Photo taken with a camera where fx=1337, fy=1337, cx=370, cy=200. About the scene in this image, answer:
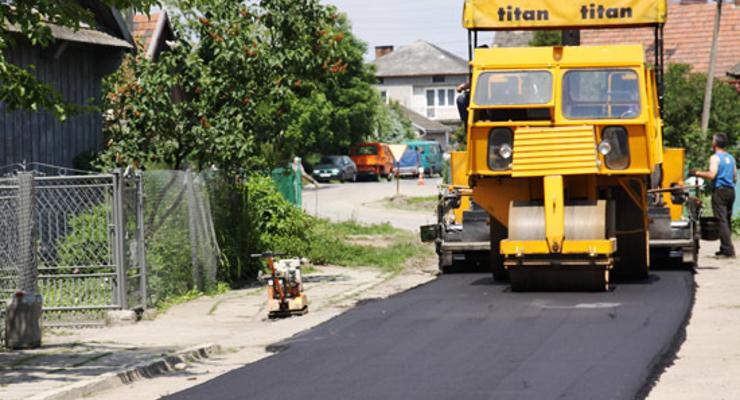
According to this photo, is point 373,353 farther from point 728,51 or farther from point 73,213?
point 728,51

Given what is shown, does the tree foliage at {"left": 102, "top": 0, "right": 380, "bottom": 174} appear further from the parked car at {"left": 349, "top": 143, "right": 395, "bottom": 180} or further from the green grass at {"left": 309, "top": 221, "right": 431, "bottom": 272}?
the parked car at {"left": 349, "top": 143, "right": 395, "bottom": 180}

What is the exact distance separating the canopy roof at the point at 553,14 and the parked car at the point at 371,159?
174 ft

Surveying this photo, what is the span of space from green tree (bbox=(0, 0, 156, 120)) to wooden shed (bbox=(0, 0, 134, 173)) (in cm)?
1052

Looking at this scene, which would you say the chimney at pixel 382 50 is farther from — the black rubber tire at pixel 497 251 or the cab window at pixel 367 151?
the black rubber tire at pixel 497 251

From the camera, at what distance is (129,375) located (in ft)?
→ 38.0

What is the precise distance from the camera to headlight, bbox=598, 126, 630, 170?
1778cm

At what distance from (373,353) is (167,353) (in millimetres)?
2038

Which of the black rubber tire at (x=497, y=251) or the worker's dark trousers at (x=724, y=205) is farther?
the worker's dark trousers at (x=724, y=205)

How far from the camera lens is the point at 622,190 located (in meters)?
18.7

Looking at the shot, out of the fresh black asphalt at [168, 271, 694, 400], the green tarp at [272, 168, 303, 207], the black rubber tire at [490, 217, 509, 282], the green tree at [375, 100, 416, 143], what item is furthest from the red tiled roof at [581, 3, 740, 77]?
the fresh black asphalt at [168, 271, 694, 400]

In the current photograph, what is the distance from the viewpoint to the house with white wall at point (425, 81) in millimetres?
123500

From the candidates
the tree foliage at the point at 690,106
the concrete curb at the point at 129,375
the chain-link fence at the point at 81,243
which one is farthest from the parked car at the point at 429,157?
the concrete curb at the point at 129,375

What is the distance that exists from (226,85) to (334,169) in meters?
48.4

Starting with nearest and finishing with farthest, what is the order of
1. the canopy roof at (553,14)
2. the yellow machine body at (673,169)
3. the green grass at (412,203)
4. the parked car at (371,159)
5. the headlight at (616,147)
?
the headlight at (616,147), the canopy roof at (553,14), the yellow machine body at (673,169), the green grass at (412,203), the parked car at (371,159)
